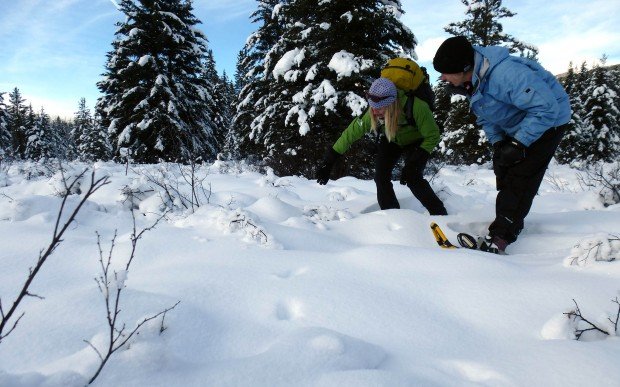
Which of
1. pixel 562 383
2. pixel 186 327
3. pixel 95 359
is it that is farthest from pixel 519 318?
pixel 95 359

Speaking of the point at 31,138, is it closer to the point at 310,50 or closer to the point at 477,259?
the point at 310,50

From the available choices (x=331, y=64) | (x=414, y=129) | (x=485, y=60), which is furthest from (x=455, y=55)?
(x=331, y=64)

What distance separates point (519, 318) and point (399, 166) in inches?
341

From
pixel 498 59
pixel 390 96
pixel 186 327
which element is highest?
pixel 498 59

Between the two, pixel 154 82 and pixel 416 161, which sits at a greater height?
pixel 154 82

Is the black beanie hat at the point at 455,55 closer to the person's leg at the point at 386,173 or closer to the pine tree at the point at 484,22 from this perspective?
the person's leg at the point at 386,173

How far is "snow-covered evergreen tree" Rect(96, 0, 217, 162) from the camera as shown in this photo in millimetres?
14719

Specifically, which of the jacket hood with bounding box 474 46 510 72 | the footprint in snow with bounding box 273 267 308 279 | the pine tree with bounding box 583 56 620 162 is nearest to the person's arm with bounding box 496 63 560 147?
the jacket hood with bounding box 474 46 510 72

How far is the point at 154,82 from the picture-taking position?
1496 cm

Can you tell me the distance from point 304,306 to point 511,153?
200 cm

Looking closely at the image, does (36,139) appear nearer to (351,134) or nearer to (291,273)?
(351,134)

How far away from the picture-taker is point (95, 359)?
1.15 m

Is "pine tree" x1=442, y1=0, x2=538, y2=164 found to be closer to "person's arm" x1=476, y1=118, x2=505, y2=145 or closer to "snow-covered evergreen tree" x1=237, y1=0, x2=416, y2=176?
"snow-covered evergreen tree" x1=237, y1=0, x2=416, y2=176

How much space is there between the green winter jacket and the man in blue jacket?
0.55m
